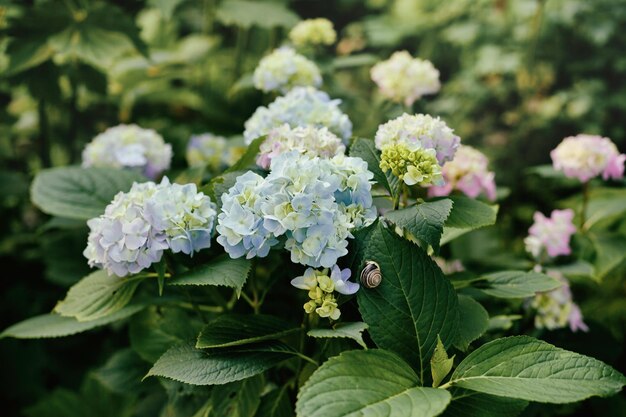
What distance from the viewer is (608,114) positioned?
341 centimetres

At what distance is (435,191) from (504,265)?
319 mm

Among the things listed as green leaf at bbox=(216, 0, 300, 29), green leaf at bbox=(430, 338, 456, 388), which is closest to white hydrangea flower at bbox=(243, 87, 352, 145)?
green leaf at bbox=(430, 338, 456, 388)

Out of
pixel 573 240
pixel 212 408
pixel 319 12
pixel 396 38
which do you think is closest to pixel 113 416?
pixel 212 408

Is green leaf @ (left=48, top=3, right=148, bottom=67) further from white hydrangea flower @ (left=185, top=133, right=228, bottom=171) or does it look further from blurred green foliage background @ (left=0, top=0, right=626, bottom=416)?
white hydrangea flower @ (left=185, top=133, right=228, bottom=171)

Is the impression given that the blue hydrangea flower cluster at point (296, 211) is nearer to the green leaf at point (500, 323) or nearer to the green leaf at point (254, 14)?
the green leaf at point (500, 323)

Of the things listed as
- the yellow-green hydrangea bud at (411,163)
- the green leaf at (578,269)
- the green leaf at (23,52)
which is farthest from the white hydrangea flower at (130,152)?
the green leaf at (578,269)

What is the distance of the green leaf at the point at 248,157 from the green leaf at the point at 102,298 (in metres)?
0.25

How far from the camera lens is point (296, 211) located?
2.89 feet

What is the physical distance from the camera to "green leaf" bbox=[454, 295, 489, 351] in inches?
39.1

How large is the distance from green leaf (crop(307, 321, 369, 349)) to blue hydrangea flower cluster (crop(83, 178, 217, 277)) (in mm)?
245

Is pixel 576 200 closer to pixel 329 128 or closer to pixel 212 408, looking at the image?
pixel 329 128

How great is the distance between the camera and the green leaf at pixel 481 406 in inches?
35.9

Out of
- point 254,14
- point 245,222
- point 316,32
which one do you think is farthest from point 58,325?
point 254,14

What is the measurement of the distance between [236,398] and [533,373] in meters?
0.48
